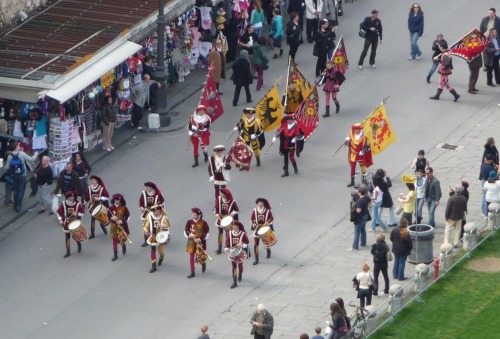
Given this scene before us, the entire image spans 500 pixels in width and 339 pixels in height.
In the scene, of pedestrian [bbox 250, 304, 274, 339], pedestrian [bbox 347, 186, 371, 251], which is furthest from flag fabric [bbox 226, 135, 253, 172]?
pedestrian [bbox 250, 304, 274, 339]

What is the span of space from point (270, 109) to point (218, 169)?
3.33m

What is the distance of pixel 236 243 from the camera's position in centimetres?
3619

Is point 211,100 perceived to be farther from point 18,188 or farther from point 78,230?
point 78,230

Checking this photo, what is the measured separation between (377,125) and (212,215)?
446 cm

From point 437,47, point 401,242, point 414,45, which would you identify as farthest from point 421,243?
point 414,45

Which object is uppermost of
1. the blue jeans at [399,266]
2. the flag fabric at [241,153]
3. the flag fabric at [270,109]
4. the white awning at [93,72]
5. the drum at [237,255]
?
the white awning at [93,72]

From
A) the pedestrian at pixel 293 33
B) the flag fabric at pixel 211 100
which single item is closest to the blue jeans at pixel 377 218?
the flag fabric at pixel 211 100

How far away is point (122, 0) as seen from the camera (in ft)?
151

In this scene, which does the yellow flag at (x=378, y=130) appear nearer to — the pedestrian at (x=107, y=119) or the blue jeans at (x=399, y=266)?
the blue jeans at (x=399, y=266)

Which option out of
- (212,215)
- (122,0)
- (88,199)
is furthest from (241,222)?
(122,0)

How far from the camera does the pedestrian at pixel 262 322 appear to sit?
32.8 metres

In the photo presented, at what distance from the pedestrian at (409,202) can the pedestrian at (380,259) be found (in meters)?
2.60

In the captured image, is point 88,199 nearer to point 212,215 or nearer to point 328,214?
point 212,215

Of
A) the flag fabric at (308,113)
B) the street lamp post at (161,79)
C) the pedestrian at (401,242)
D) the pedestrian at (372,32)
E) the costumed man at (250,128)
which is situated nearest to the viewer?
the pedestrian at (401,242)
